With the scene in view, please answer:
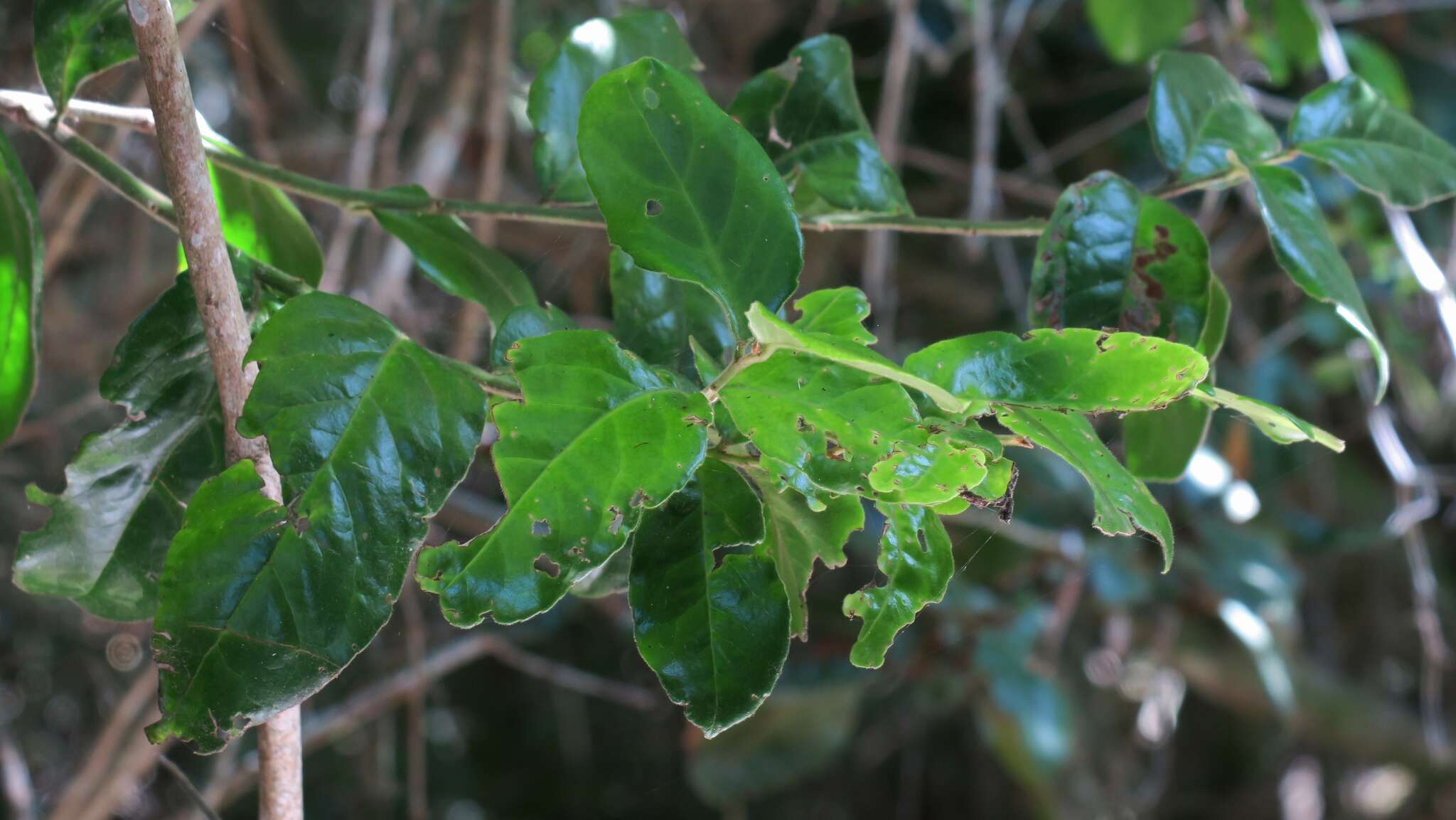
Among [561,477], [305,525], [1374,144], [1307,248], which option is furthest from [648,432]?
[1374,144]

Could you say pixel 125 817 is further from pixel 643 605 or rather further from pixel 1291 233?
pixel 1291 233

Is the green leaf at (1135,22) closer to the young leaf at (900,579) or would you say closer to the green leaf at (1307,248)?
the green leaf at (1307,248)

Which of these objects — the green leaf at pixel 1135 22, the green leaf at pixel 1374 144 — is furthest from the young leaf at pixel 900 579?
the green leaf at pixel 1135 22

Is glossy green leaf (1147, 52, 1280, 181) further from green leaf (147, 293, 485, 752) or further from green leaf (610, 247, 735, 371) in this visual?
green leaf (147, 293, 485, 752)

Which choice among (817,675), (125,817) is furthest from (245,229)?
(817,675)

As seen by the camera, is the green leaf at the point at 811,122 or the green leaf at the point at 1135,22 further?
the green leaf at the point at 1135,22

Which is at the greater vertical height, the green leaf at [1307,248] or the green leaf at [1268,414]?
the green leaf at [1268,414]

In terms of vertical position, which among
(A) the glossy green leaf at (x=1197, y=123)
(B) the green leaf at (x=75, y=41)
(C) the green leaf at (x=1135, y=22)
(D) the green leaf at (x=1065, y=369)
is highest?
(B) the green leaf at (x=75, y=41)
